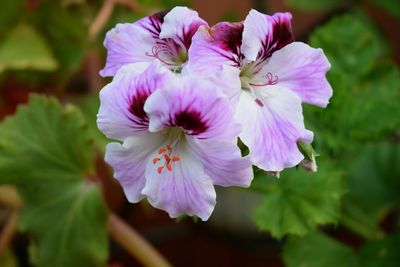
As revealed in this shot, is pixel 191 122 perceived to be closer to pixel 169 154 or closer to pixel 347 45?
pixel 169 154

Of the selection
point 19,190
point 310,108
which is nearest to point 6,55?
point 19,190

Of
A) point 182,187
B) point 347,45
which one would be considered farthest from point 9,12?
point 182,187

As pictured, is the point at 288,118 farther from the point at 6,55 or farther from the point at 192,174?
the point at 6,55

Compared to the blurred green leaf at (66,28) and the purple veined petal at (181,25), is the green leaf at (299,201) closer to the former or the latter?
the purple veined petal at (181,25)

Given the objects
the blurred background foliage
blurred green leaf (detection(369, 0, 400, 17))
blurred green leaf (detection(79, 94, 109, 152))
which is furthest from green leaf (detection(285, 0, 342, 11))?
blurred green leaf (detection(79, 94, 109, 152))

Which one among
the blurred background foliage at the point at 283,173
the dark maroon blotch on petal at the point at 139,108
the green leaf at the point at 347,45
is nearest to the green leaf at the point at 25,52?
the blurred background foliage at the point at 283,173

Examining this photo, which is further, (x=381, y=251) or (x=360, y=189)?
(x=360, y=189)
